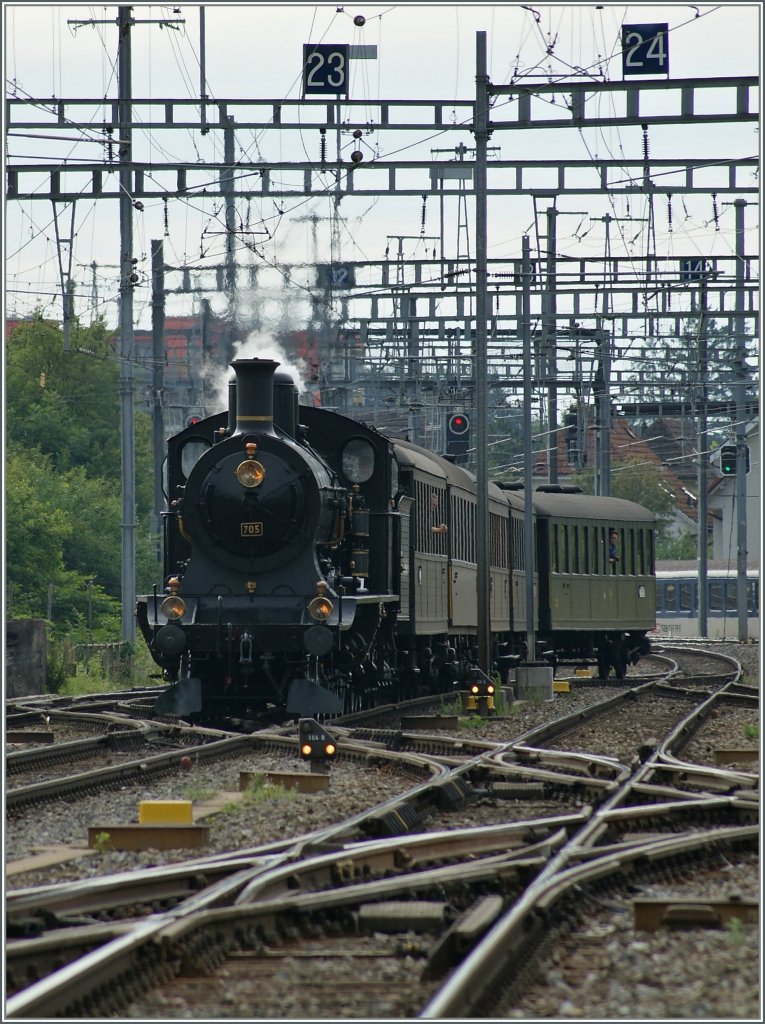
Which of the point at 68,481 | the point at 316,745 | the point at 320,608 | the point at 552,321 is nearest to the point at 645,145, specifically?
the point at 320,608

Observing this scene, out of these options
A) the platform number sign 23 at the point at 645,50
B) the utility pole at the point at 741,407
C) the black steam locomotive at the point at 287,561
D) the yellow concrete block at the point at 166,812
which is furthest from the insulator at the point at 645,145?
the yellow concrete block at the point at 166,812

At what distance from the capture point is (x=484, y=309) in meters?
19.6

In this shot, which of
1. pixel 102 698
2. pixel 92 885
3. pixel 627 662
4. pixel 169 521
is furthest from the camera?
pixel 627 662

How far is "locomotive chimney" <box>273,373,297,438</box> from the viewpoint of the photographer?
16.2 meters

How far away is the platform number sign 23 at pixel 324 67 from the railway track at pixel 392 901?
11.8m

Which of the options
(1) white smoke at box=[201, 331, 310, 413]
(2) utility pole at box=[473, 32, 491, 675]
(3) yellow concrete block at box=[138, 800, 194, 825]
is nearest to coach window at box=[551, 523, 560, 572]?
(1) white smoke at box=[201, 331, 310, 413]

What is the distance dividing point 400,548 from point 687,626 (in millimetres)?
43733

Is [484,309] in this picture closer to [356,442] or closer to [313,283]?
[356,442]

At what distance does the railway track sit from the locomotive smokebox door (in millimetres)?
984

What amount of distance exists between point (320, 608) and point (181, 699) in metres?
1.67

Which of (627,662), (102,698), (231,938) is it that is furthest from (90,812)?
(627,662)

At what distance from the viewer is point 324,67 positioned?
20.5 meters

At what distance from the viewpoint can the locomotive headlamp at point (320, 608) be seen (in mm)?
15336

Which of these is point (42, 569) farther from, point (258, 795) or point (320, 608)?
point (258, 795)
